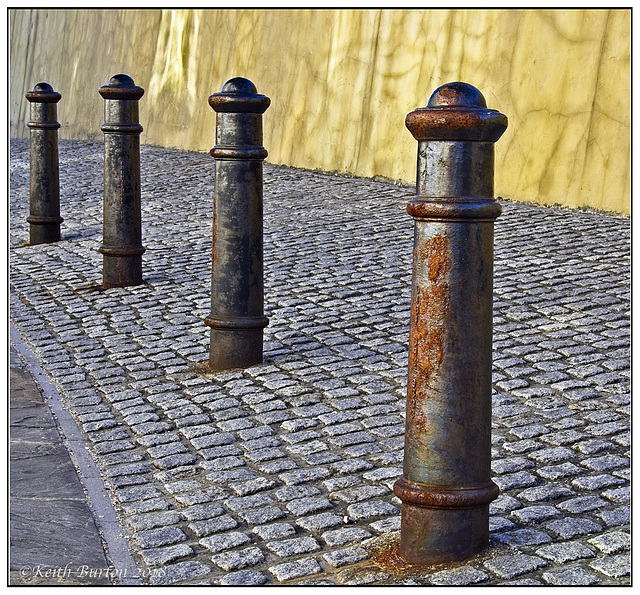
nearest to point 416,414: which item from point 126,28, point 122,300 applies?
point 122,300

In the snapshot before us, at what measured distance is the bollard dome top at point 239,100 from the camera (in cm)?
439

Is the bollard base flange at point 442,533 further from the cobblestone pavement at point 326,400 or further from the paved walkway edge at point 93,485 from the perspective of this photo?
the paved walkway edge at point 93,485

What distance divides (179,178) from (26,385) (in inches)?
257

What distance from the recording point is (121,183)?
19.8ft

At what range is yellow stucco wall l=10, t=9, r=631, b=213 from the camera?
7.87 meters

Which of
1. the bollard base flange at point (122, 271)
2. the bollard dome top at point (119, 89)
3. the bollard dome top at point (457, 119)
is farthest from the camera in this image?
the bollard base flange at point (122, 271)

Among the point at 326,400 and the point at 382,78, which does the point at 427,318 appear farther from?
the point at 382,78

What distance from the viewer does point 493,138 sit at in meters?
2.56

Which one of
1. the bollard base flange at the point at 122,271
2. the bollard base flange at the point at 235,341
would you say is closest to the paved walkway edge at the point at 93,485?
the bollard base flange at the point at 235,341

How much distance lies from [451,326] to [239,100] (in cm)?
214

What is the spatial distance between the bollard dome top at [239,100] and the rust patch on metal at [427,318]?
1.98 metres

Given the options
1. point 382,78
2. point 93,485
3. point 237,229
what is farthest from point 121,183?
point 382,78

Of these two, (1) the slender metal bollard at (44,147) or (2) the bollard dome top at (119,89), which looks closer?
(2) the bollard dome top at (119,89)

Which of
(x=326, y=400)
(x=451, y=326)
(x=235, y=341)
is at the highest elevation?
(x=451, y=326)
